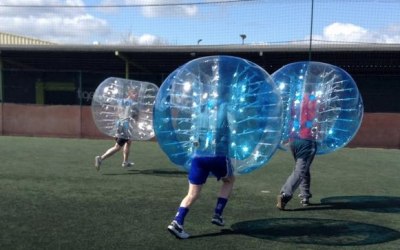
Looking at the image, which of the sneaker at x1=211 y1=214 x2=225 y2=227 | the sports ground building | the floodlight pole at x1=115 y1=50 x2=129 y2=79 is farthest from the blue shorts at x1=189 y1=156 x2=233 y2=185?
the floodlight pole at x1=115 y1=50 x2=129 y2=79

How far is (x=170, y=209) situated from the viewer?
6539mm

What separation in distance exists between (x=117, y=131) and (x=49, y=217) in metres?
3.73

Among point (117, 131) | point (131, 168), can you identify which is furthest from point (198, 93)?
point (131, 168)

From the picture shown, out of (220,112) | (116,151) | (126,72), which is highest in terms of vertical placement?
(126,72)

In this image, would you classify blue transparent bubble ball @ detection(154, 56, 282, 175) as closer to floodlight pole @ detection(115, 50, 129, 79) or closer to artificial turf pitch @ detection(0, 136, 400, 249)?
artificial turf pitch @ detection(0, 136, 400, 249)

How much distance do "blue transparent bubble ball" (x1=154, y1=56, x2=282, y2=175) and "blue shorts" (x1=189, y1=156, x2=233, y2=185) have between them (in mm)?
60

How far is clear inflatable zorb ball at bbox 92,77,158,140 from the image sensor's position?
9.40 m

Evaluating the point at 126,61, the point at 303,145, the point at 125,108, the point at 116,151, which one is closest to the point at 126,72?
the point at 126,61

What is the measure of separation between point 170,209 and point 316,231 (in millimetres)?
1844

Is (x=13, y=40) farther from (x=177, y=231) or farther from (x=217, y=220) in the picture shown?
(x=177, y=231)

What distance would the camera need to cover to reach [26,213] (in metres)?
6.10

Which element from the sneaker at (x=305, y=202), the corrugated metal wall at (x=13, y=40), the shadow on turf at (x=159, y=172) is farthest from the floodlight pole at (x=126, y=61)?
the sneaker at (x=305, y=202)

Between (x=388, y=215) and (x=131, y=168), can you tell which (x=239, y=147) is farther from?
(x=131, y=168)

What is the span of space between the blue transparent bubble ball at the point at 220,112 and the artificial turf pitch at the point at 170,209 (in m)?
0.91
